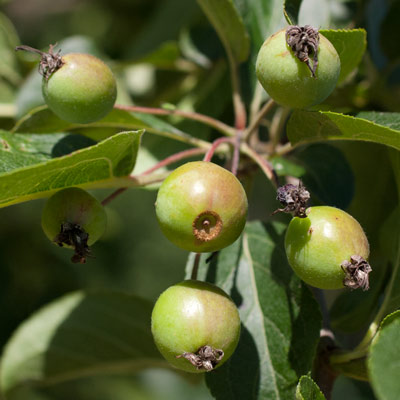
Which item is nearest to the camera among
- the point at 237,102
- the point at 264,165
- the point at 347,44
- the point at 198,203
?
the point at 198,203

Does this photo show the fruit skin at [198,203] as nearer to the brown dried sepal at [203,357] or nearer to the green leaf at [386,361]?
the brown dried sepal at [203,357]

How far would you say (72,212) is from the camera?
4.19ft

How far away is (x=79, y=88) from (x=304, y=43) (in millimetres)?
510

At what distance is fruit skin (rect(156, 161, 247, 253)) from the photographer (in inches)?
45.6

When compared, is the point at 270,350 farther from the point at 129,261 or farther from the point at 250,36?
the point at 129,261

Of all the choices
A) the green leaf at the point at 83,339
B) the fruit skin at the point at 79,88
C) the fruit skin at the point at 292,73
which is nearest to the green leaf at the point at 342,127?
the fruit skin at the point at 292,73

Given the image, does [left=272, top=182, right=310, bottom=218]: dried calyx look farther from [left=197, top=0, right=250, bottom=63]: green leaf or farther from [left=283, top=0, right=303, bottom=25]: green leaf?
[left=197, top=0, right=250, bottom=63]: green leaf

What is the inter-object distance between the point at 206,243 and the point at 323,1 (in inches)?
39.7

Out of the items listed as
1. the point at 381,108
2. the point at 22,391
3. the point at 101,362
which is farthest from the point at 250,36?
the point at 22,391

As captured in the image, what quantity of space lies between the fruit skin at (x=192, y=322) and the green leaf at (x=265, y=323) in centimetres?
25

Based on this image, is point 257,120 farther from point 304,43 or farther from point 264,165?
point 304,43

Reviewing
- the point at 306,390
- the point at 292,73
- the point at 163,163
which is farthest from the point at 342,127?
the point at 306,390

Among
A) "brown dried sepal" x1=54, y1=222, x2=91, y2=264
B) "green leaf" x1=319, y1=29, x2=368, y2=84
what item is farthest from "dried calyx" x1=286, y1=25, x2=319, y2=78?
"brown dried sepal" x1=54, y1=222, x2=91, y2=264

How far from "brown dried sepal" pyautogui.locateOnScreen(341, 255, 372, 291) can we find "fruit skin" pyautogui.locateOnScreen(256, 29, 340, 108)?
1.12ft
